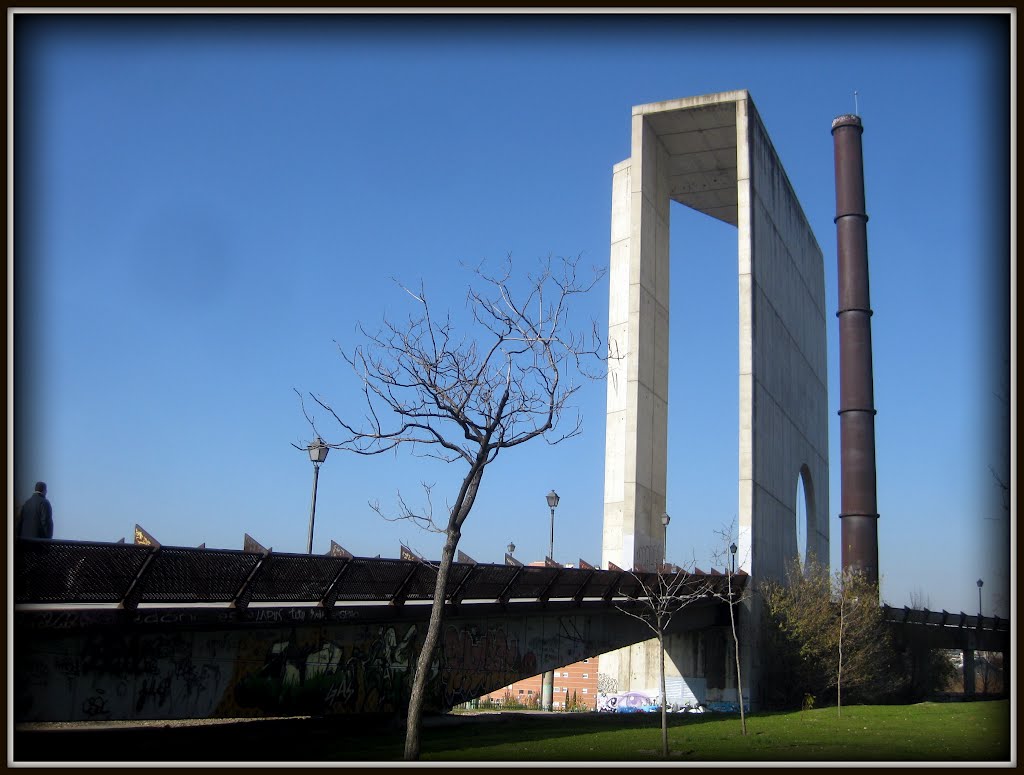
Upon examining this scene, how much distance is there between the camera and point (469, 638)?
21.2 metres

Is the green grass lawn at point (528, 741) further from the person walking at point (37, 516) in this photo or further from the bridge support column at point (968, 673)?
the bridge support column at point (968, 673)

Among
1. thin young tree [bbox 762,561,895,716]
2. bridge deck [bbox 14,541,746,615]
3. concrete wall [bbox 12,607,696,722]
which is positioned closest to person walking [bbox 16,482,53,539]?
bridge deck [bbox 14,541,746,615]

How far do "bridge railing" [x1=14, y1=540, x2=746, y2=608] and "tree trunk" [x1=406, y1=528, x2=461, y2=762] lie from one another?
11.2ft

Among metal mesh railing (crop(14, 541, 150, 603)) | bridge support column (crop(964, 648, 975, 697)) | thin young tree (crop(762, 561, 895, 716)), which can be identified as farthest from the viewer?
bridge support column (crop(964, 648, 975, 697))

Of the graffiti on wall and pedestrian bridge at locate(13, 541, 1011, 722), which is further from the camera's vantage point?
the graffiti on wall

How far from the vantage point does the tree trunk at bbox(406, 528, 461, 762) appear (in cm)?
1284

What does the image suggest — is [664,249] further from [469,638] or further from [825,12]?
[825,12]

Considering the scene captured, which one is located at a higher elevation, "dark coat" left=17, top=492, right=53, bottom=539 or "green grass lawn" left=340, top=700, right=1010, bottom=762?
"dark coat" left=17, top=492, right=53, bottom=539

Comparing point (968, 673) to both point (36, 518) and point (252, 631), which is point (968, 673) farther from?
point (36, 518)

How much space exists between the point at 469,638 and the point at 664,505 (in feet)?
73.4

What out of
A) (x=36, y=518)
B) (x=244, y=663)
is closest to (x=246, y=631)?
(x=244, y=663)

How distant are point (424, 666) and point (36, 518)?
5645mm

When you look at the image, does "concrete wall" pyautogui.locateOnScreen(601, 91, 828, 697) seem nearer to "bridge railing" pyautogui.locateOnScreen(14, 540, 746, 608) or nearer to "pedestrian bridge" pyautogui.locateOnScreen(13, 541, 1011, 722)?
"pedestrian bridge" pyautogui.locateOnScreen(13, 541, 1011, 722)

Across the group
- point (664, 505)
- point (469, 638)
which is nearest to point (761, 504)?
point (664, 505)
